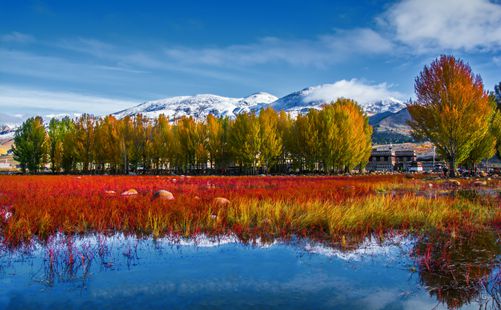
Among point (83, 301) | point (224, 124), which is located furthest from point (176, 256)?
point (224, 124)

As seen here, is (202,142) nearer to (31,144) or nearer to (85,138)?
(85,138)

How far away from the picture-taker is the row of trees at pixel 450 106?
83.1ft

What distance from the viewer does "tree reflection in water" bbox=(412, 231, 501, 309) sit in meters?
4.28

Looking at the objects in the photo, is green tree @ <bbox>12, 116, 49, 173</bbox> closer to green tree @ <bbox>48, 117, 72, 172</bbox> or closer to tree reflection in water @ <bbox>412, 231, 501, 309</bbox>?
green tree @ <bbox>48, 117, 72, 172</bbox>

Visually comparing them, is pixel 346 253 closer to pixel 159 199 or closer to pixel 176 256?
pixel 176 256

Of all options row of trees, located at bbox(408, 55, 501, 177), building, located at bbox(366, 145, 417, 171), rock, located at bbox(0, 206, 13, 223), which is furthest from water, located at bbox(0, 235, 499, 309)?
building, located at bbox(366, 145, 417, 171)

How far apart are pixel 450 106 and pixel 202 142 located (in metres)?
35.2

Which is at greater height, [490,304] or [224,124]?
[224,124]

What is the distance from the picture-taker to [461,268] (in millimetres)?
5301

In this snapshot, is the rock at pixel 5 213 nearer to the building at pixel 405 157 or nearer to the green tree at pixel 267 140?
the green tree at pixel 267 140

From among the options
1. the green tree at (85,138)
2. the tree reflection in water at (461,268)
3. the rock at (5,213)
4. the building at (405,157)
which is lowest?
the tree reflection in water at (461,268)

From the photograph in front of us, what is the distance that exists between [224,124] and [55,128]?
1164 inches

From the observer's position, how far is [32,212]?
8711mm

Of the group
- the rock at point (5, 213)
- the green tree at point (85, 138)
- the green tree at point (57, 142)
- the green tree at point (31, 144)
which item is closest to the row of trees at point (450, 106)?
the rock at point (5, 213)
